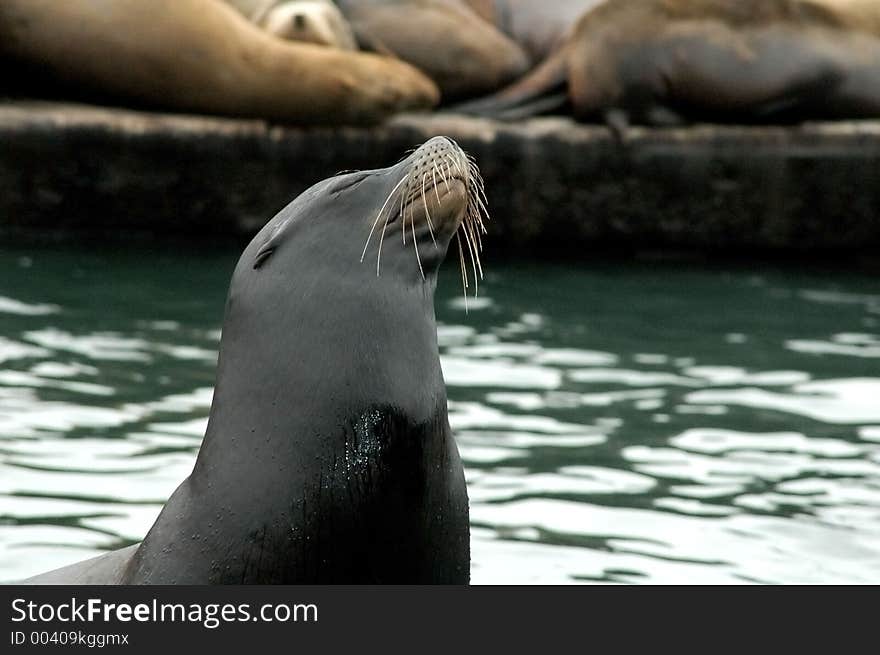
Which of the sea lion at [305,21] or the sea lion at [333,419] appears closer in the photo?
the sea lion at [333,419]

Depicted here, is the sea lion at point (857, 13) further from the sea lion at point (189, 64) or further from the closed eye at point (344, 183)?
the closed eye at point (344, 183)

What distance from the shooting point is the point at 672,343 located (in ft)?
23.6

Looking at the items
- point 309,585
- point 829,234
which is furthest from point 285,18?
point 309,585

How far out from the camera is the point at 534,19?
33.9 ft

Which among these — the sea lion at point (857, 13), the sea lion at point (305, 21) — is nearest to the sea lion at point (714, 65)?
the sea lion at point (857, 13)

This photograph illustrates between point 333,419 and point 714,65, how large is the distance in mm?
6505

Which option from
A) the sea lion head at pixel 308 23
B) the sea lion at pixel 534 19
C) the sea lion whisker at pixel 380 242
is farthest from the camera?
the sea lion at pixel 534 19

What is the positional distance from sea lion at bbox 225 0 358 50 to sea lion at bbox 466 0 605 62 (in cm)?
103

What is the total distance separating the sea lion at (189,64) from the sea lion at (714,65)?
2.90 feet

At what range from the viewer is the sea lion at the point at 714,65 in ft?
30.3

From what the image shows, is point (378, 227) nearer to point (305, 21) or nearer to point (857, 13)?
point (305, 21)

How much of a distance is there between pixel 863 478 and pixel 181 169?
14.6 ft

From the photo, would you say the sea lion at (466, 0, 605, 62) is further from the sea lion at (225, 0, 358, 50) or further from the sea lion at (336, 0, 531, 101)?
the sea lion at (225, 0, 358, 50)

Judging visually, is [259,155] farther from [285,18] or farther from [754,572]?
[754,572]
